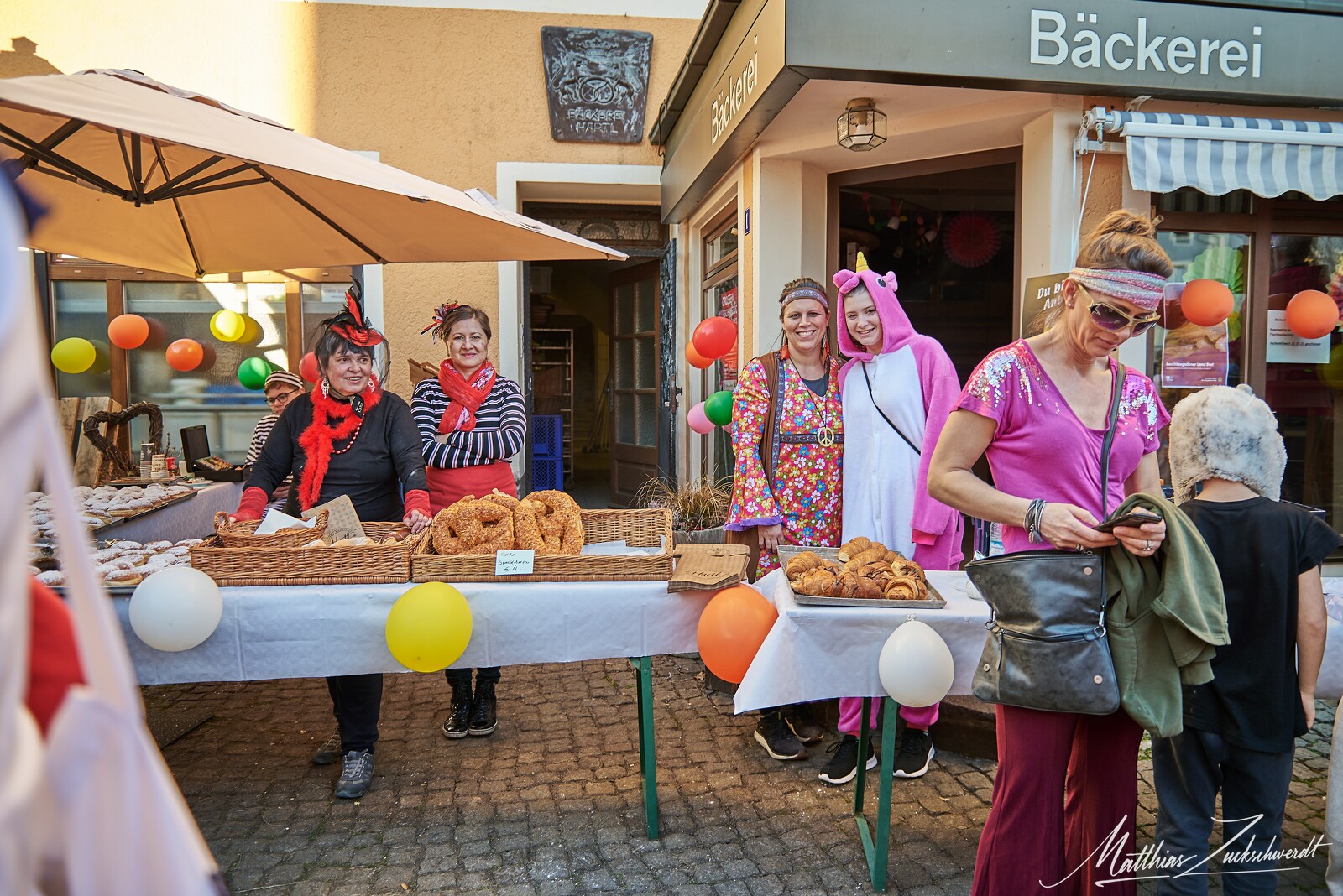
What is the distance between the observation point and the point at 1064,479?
2.16 m

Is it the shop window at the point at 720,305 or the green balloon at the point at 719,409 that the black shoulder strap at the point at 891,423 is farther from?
the shop window at the point at 720,305

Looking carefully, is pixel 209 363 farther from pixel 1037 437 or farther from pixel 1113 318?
pixel 1113 318

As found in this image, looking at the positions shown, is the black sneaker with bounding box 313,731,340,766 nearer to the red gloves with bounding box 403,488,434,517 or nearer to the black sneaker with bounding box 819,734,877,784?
the red gloves with bounding box 403,488,434,517

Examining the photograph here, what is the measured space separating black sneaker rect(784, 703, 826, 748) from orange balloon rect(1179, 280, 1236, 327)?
113 inches

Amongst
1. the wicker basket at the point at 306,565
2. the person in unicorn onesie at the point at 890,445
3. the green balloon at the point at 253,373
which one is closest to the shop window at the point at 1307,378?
the person in unicorn onesie at the point at 890,445

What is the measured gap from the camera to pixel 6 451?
21.9 inches

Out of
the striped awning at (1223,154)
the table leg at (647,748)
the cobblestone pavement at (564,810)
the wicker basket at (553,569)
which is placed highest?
the striped awning at (1223,154)

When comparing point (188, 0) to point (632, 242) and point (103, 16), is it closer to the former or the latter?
point (103, 16)

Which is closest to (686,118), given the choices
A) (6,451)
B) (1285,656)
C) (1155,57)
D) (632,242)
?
(632,242)

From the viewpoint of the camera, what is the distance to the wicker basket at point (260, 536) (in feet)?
9.34

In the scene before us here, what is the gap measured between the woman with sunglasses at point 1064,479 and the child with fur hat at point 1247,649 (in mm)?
187

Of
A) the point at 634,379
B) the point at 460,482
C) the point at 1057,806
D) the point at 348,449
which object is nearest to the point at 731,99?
the point at 460,482

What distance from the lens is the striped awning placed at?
411 centimetres

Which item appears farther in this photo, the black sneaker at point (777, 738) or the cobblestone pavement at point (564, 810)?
the black sneaker at point (777, 738)
